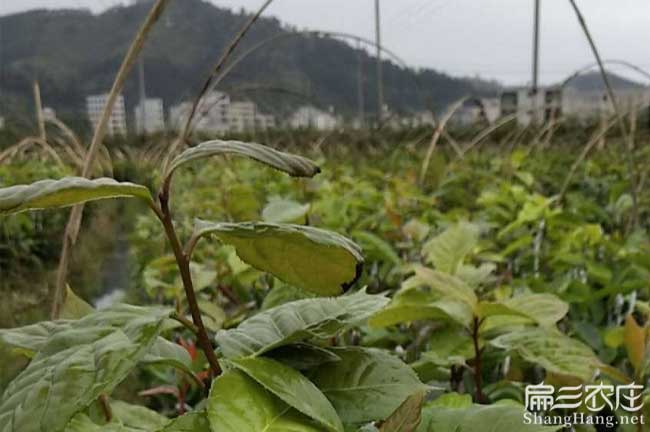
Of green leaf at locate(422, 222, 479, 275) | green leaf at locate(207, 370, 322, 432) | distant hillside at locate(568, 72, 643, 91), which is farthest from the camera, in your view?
distant hillside at locate(568, 72, 643, 91)

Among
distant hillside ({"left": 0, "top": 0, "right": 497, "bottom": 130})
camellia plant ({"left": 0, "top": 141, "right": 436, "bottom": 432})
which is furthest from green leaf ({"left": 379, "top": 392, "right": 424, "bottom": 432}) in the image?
distant hillside ({"left": 0, "top": 0, "right": 497, "bottom": 130})

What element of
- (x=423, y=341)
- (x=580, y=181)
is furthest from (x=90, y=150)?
(x=580, y=181)

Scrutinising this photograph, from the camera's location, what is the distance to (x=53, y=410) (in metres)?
0.42

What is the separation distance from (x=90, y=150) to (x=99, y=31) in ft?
90.2

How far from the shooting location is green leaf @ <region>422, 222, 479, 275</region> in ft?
3.42

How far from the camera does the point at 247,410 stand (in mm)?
436

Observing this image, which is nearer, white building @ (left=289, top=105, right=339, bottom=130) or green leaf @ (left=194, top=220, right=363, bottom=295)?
green leaf @ (left=194, top=220, right=363, bottom=295)

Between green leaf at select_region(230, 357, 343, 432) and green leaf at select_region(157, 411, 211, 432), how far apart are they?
5 centimetres

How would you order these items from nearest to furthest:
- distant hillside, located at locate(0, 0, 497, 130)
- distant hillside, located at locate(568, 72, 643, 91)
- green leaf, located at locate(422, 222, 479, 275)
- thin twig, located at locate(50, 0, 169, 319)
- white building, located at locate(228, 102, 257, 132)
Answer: thin twig, located at locate(50, 0, 169, 319) < green leaf, located at locate(422, 222, 479, 275) < distant hillside, located at locate(568, 72, 643, 91) < white building, located at locate(228, 102, 257, 132) < distant hillside, located at locate(0, 0, 497, 130)

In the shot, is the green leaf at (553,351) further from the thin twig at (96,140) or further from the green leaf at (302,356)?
the thin twig at (96,140)

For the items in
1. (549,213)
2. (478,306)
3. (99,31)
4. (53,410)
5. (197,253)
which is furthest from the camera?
(99,31)

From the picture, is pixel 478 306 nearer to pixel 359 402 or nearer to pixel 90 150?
pixel 359 402

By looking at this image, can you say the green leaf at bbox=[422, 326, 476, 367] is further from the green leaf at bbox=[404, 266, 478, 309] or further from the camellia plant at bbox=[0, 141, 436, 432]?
the camellia plant at bbox=[0, 141, 436, 432]

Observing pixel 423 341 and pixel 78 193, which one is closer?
pixel 78 193
